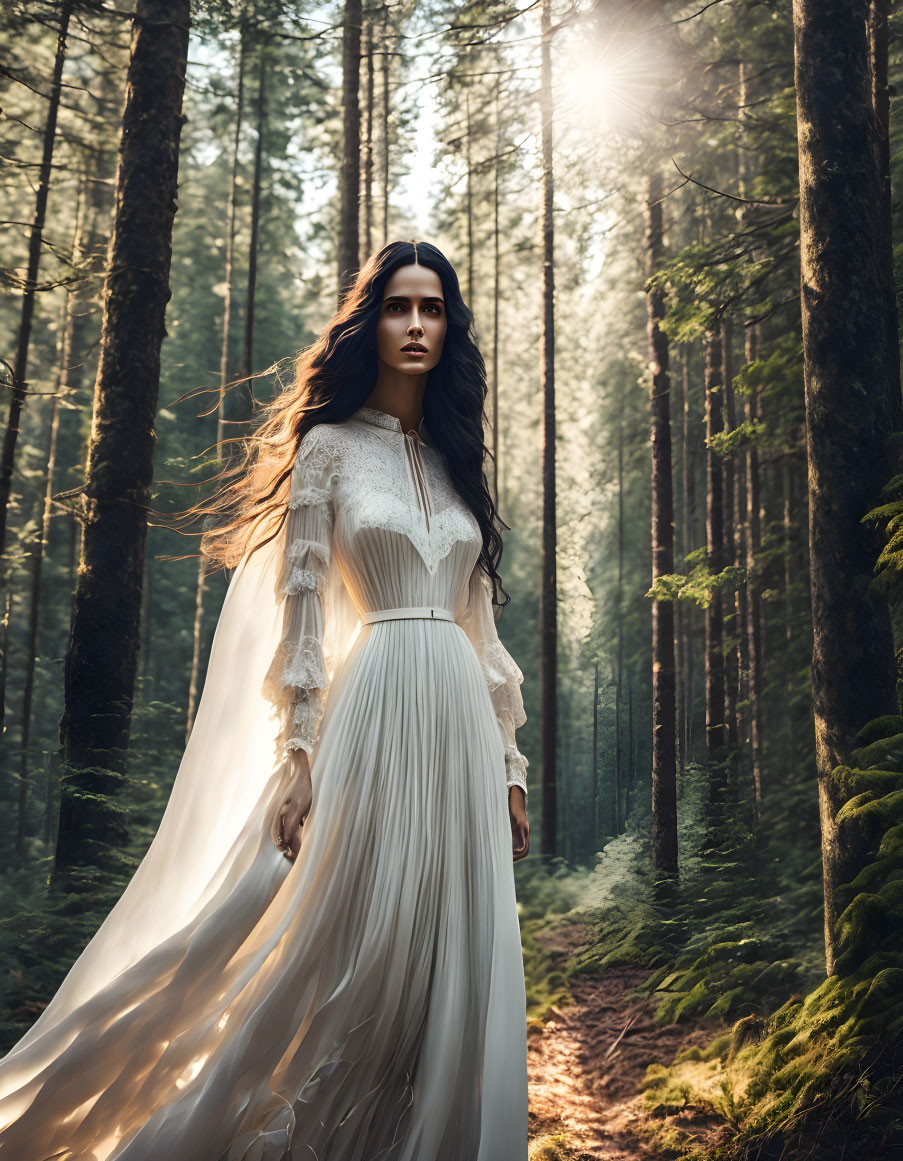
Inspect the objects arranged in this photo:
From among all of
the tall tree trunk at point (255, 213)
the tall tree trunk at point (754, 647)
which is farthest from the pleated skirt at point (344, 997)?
the tall tree trunk at point (255, 213)

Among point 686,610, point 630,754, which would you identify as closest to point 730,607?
point 630,754

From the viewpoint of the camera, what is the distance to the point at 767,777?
Result: 693 centimetres

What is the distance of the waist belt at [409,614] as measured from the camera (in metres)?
2.98

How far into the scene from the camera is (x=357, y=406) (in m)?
3.24

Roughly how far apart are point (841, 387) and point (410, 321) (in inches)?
96.8

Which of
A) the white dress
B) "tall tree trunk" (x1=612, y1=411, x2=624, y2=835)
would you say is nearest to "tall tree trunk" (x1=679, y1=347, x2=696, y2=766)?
"tall tree trunk" (x1=612, y1=411, x2=624, y2=835)

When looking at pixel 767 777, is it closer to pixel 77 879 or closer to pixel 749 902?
pixel 749 902

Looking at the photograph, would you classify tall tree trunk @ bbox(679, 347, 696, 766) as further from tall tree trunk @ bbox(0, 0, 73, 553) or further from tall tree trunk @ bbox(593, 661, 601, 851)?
tall tree trunk @ bbox(0, 0, 73, 553)

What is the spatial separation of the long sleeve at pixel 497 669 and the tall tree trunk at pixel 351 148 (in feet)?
17.0

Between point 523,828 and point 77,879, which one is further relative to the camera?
point 77,879

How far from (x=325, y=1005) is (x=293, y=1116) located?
0.28 metres

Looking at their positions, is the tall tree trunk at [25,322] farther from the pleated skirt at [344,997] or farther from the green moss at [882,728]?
the green moss at [882,728]

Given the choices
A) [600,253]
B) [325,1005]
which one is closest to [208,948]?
[325,1005]

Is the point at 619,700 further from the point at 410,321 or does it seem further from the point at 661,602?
the point at 410,321
